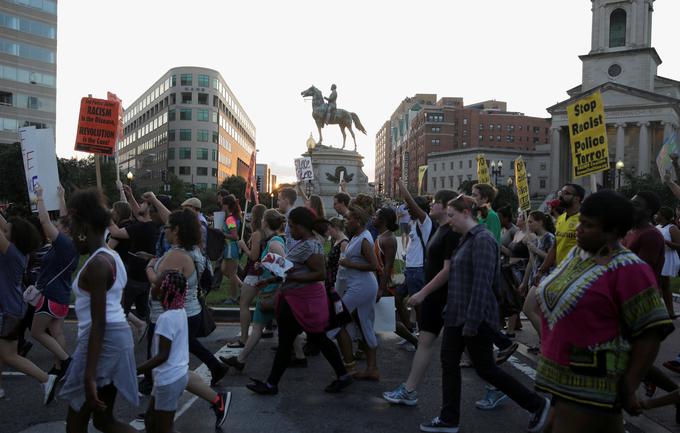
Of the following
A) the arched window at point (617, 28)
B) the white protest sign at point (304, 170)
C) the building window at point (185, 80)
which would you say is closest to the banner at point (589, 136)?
the white protest sign at point (304, 170)

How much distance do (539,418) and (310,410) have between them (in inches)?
Answer: 80.1

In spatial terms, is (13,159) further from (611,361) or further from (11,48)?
(611,361)

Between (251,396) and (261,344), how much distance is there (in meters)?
2.42

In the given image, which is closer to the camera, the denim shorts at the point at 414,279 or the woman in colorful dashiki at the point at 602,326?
the woman in colorful dashiki at the point at 602,326

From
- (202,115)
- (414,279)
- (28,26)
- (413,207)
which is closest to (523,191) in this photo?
(414,279)

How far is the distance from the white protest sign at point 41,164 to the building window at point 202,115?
9134cm

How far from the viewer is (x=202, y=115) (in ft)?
317

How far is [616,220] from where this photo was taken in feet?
9.64

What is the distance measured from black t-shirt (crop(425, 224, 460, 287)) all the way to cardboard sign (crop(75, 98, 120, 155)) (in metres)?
7.05

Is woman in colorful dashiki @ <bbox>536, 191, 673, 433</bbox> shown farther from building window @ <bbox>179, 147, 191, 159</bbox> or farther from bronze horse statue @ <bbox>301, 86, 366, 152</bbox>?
building window @ <bbox>179, 147, 191, 159</bbox>

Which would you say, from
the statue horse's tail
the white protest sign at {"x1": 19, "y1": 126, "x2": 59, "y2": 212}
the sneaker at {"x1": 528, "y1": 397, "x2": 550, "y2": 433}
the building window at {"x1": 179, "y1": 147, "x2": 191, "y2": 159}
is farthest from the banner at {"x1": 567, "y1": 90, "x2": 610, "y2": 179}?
the building window at {"x1": 179, "y1": 147, "x2": 191, "y2": 159}

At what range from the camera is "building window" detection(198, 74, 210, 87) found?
95875mm

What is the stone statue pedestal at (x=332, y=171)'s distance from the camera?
35.9 m

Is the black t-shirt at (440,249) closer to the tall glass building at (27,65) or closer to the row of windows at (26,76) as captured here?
the tall glass building at (27,65)
